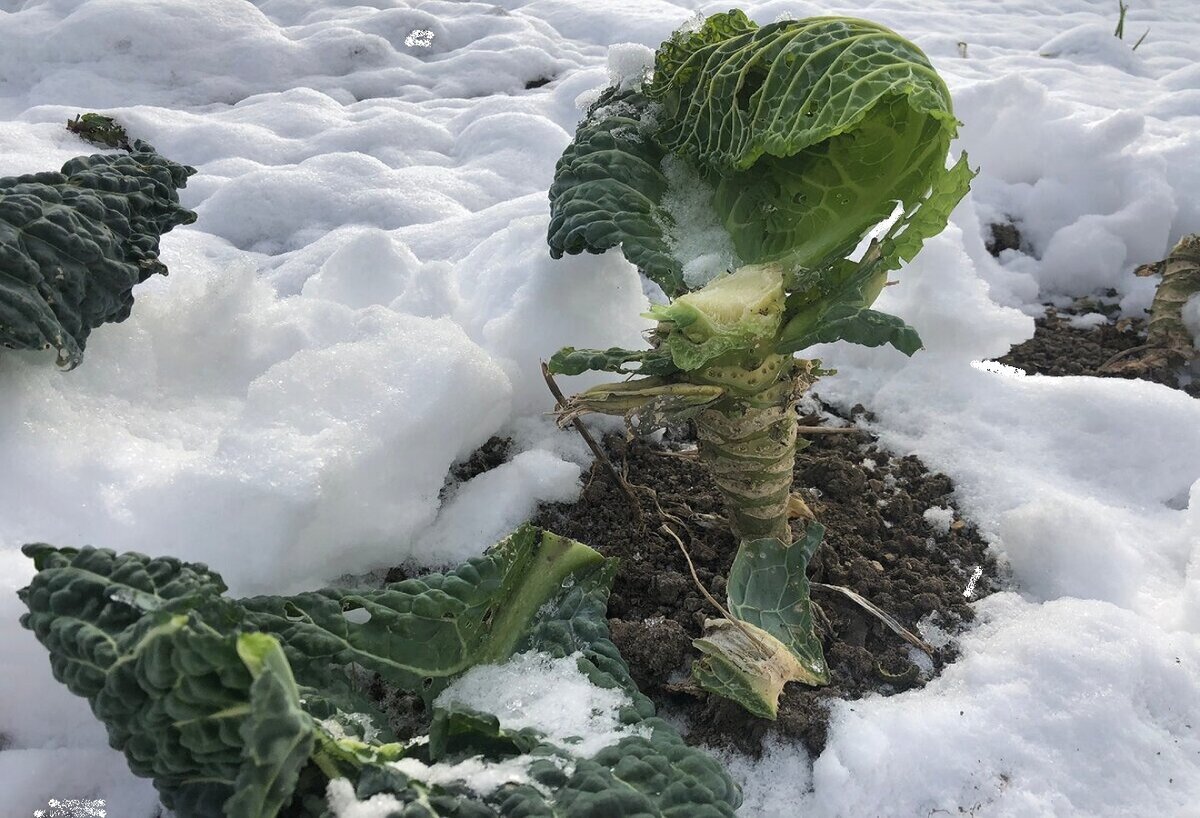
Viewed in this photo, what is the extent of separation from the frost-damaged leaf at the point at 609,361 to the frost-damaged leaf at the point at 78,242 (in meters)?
1.03

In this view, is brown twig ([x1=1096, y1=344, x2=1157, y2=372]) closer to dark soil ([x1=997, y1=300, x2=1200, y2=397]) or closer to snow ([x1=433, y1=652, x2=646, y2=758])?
dark soil ([x1=997, y1=300, x2=1200, y2=397])

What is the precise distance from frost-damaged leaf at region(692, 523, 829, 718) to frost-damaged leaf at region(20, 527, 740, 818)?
0.20 metres

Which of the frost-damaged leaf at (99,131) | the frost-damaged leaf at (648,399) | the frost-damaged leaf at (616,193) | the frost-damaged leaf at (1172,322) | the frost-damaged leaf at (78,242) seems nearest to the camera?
the frost-damaged leaf at (648,399)

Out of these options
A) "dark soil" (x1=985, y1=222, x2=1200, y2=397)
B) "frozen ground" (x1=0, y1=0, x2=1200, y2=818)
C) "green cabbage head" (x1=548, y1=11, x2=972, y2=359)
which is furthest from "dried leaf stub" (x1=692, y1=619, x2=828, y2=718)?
"dark soil" (x1=985, y1=222, x2=1200, y2=397)

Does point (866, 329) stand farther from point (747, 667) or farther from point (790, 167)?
point (747, 667)

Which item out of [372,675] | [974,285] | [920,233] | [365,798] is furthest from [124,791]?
[974,285]

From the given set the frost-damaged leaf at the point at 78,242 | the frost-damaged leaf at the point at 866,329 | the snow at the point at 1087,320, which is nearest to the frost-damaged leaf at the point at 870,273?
the frost-damaged leaf at the point at 866,329

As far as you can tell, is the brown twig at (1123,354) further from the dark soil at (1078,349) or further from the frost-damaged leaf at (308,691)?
the frost-damaged leaf at (308,691)

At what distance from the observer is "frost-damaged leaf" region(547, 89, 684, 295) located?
72.6 inches

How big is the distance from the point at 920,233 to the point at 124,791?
171 cm

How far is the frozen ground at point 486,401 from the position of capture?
151 cm

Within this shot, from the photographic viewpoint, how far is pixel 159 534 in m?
1.63

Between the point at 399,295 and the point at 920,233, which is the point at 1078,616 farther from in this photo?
the point at 399,295

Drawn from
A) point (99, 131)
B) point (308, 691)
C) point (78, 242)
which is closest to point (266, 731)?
point (308, 691)
